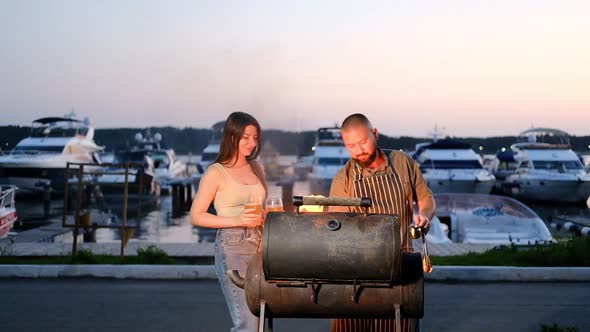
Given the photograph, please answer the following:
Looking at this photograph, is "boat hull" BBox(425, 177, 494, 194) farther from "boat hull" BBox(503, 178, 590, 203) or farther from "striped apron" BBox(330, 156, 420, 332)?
"striped apron" BBox(330, 156, 420, 332)

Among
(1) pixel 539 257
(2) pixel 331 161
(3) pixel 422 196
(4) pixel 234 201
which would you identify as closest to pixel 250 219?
(4) pixel 234 201

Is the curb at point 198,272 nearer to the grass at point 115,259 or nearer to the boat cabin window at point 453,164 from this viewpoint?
the grass at point 115,259

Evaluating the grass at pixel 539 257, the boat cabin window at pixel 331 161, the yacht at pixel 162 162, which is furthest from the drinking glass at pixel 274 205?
the yacht at pixel 162 162

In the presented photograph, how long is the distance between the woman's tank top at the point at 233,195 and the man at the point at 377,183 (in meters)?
0.50

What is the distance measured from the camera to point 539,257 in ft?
31.4

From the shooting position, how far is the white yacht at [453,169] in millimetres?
43000

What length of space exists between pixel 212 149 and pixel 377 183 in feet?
177

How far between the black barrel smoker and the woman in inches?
30.1

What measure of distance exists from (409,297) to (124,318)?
437 centimetres

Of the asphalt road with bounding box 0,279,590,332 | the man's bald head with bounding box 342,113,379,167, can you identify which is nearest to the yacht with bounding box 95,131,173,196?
the asphalt road with bounding box 0,279,590,332

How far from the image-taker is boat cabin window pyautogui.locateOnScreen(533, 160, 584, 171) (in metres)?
45.1

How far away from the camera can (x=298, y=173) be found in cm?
5388

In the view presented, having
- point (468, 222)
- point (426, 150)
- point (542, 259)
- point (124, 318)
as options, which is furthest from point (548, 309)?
point (426, 150)

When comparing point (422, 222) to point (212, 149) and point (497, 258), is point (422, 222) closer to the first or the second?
point (497, 258)
